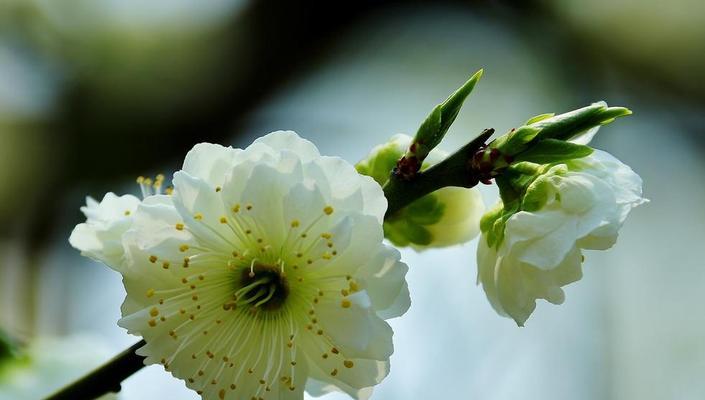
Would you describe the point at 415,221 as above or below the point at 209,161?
below

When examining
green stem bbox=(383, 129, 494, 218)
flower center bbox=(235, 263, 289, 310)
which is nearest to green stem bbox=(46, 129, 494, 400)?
green stem bbox=(383, 129, 494, 218)

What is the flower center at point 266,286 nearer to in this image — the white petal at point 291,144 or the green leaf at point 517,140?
the white petal at point 291,144

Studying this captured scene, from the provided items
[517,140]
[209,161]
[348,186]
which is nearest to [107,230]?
[209,161]

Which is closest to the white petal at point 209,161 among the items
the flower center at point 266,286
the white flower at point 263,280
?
the white flower at point 263,280

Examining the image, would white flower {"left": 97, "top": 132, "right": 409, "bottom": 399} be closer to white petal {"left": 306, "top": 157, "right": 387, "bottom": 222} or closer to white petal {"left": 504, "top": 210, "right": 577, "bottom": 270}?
white petal {"left": 306, "top": 157, "right": 387, "bottom": 222}

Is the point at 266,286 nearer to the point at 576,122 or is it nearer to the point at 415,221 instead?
the point at 415,221

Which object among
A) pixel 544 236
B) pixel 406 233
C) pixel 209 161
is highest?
pixel 209 161
